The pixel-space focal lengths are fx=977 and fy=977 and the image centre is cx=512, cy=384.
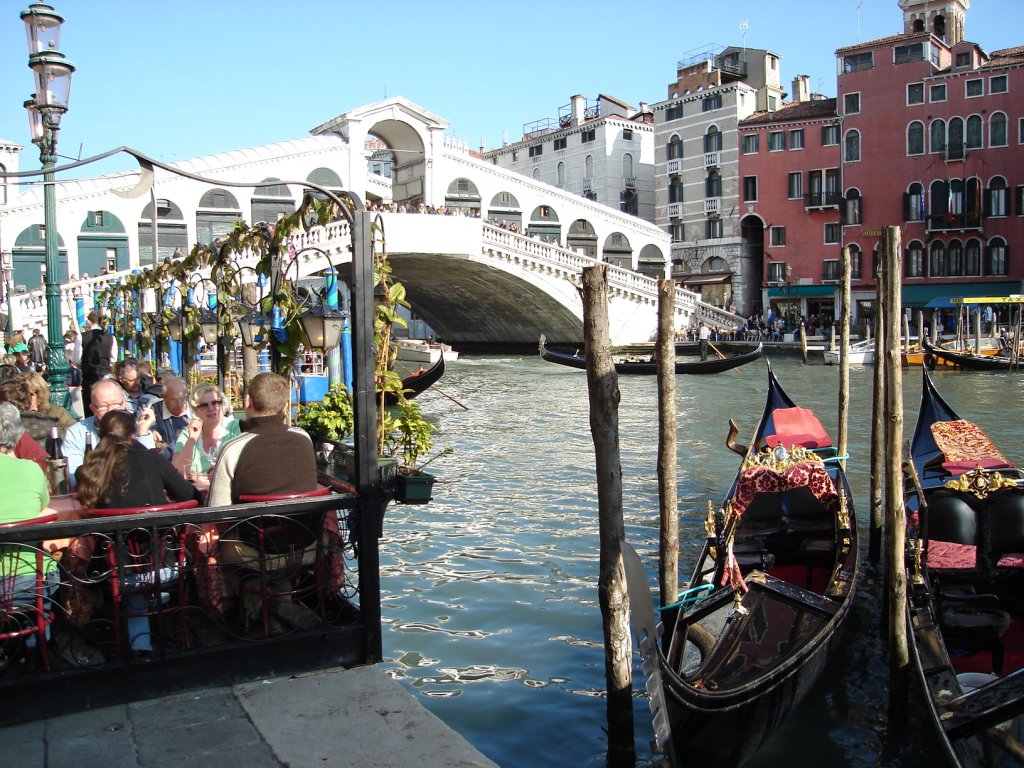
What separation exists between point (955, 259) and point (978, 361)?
6.25m

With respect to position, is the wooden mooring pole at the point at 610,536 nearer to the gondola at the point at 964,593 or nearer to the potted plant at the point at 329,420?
the gondola at the point at 964,593

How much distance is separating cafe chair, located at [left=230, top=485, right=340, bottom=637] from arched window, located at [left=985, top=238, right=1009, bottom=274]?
21.8 m

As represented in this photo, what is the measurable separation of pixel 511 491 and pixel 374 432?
15.1 ft

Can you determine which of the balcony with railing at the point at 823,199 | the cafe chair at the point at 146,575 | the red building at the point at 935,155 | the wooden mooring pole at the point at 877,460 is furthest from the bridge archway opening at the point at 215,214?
the cafe chair at the point at 146,575

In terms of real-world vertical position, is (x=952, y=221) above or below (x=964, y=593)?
above

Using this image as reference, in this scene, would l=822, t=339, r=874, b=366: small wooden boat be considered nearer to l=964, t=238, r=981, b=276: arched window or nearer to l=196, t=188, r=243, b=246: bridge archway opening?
l=964, t=238, r=981, b=276: arched window

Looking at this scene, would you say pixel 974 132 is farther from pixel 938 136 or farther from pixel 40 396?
pixel 40 396

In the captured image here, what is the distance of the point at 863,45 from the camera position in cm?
2239

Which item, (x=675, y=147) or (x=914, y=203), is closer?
(x=914, y=203)

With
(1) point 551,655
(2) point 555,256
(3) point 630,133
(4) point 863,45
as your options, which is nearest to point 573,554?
(1) point 551,655

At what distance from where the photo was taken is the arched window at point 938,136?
21.7m

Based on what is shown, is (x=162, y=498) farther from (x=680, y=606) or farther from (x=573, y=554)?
(x=573, y=554)

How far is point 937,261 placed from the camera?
22.0 meters

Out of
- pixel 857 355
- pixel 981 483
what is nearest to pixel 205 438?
pixel 981 483
